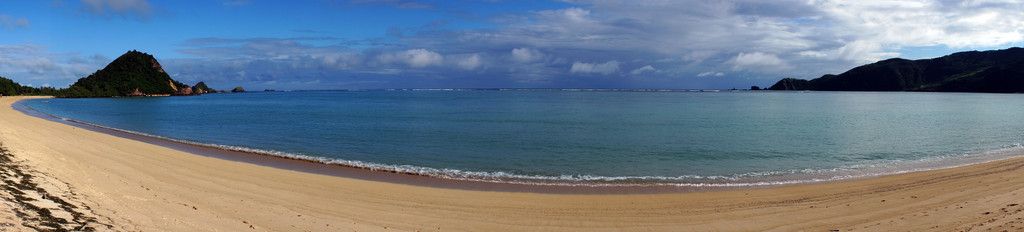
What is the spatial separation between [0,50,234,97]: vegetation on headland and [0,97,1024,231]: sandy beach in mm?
132608

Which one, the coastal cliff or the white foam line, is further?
the coastal cliff

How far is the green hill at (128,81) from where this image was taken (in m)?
126

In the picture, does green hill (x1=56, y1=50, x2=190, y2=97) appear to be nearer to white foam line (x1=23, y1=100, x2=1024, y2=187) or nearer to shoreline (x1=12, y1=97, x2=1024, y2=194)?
shoreline (x1=12, y1=97, x2=1024, y2=194)

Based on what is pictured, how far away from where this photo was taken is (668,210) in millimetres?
9406

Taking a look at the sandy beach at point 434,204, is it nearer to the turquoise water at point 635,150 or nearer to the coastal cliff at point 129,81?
the turquoise water at point 635,150

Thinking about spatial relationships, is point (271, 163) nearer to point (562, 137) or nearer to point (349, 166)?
point (349, 166)

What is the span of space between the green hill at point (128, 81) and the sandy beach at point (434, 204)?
143m

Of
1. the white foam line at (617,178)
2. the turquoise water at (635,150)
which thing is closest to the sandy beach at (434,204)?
→ the white foam line at (617,178)

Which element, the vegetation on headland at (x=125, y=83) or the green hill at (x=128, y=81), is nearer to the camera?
the vegetation on headland at (x=125, y=83)

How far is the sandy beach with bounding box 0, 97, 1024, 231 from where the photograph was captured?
735 cm

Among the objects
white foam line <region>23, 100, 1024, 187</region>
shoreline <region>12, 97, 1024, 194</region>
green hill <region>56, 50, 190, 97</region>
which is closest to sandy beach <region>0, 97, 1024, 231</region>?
shoreline <region>12, 97, 1024, 194</region>

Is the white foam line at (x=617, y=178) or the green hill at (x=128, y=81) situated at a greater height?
the green hill at (x=128, y=81)

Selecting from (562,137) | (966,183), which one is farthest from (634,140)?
(966,183)

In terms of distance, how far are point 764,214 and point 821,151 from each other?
12574 mm
